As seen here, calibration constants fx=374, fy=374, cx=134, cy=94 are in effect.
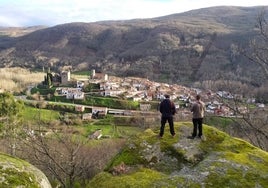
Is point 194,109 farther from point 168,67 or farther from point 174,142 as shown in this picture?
point 168,67

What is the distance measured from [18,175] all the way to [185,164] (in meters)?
4.88

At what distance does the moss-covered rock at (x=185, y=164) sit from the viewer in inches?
395

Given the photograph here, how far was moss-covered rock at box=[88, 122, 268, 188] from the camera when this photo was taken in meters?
10.0

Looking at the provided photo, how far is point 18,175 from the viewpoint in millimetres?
9484

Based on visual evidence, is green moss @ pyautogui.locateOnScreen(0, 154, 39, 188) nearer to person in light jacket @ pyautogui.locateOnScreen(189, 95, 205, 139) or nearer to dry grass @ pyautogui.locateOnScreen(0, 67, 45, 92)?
person in light jacket @ pyautogui.locateOnScreen(189, 95, 205, 139)

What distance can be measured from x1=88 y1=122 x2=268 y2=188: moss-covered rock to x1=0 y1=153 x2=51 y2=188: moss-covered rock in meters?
1.56

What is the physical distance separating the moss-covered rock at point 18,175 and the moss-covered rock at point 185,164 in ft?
5.11

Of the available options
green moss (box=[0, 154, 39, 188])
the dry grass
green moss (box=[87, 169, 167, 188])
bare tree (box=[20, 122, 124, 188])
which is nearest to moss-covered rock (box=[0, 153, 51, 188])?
green moss (box=[0, 154, 39, 188])

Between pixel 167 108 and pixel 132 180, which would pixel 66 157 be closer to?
pixel 167 108

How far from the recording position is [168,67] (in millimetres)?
164000

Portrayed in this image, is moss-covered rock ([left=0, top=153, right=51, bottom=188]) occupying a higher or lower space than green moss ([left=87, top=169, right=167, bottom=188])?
higher

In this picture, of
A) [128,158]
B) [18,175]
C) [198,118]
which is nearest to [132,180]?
[128,158]

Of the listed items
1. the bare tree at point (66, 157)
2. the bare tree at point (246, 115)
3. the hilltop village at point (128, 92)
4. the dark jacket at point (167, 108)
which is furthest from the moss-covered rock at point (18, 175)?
the hilltop village at point (128, 92)

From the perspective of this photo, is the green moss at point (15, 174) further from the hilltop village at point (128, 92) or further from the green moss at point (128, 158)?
the hilltop village at point (128, 92)
